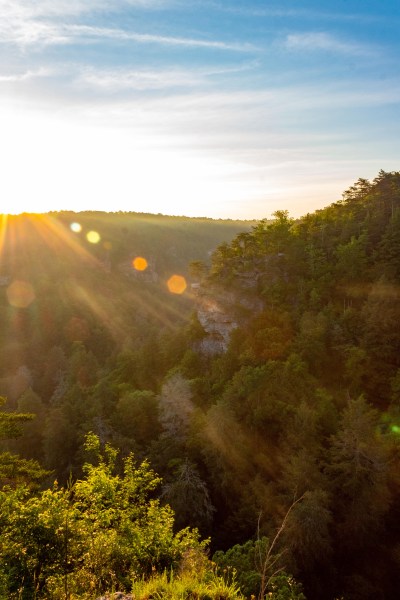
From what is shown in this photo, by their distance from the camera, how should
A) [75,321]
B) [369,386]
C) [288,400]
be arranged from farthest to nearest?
1. [75,321]
2. [369,386]
3. [288,400]

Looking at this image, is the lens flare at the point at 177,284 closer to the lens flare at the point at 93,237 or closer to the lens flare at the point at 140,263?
the lens flare at the point at 140,263

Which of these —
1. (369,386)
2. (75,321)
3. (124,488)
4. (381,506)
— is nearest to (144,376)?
(369,386)

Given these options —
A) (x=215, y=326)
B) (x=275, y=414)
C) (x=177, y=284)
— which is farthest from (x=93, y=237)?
(x=275, y=414)

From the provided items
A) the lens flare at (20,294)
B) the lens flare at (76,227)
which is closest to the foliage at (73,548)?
the lens flare at (20,294)

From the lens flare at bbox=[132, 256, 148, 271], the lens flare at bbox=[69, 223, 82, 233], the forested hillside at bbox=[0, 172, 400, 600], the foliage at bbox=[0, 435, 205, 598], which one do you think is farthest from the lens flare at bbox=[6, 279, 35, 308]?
the foliage at bbox=[0, 435, 205, 598]

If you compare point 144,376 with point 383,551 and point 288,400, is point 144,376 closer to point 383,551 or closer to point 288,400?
point 288,400

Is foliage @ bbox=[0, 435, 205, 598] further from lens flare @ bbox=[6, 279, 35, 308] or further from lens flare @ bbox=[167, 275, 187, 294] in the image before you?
lens flare @ bbox=[167, 275, 187, 294]
